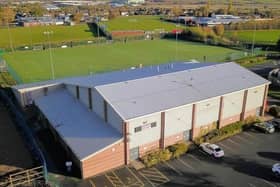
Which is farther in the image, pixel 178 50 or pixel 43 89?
pixel 178 50

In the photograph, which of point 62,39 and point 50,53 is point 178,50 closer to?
point 50,53

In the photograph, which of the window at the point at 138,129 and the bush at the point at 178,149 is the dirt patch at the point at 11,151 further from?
the bush at the point at 178,149

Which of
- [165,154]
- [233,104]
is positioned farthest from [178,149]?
[233,104]

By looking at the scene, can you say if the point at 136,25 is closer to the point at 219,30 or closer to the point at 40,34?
the point at 219,30

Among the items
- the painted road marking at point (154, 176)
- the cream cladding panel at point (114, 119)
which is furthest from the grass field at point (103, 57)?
the painted road marking at point (154, 176)

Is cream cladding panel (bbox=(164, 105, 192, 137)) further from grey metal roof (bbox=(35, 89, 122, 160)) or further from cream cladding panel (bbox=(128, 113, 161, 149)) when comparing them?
grey metal roof (bbox=(35, 89, 122, 160))

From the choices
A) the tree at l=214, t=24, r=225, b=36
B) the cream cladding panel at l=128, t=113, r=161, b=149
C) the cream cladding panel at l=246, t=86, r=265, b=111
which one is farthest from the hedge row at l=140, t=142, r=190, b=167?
the tree at l=214, t=24, r=225, b=36

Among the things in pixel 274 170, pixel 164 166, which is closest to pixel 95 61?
pixel 164 166
